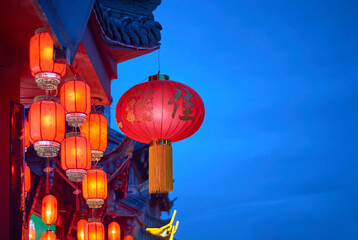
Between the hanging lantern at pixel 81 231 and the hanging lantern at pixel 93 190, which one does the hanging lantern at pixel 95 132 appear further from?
the hanging lantern at pixel 81 231

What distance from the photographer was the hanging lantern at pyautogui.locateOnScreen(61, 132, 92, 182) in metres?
6.08

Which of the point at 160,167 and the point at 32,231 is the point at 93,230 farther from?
the point at 160,167

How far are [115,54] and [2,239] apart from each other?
389 cm

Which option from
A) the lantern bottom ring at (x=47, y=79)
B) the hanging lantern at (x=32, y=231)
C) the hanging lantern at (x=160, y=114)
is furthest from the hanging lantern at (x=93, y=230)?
the lantern bottom ring at (x=47, y=79)

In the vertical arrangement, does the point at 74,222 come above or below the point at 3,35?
below

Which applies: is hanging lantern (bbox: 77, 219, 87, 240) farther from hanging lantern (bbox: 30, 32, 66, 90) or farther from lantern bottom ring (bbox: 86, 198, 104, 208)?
hanging lantern (bbox: 30, 32, 66, 90)

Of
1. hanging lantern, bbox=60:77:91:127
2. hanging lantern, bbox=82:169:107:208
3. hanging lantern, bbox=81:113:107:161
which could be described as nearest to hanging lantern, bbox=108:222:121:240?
hanging lantern, bbox=82:169:107:208

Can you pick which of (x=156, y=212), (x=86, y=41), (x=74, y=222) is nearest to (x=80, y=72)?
(x=86, y=41)

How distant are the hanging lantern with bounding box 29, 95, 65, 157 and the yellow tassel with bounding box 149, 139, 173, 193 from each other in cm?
158

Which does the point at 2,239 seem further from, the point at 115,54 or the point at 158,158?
the point at 115,54

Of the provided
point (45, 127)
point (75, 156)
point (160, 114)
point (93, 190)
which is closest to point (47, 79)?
point (45, 127)

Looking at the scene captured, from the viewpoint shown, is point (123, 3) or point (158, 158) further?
point (123, 3)

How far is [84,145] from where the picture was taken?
623 cm

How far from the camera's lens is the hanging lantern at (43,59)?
4.71 metres
